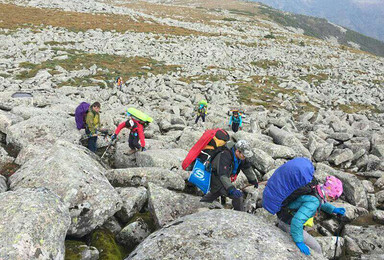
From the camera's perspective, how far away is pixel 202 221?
17.1 ft

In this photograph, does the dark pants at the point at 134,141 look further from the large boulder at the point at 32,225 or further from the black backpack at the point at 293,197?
the black backpack at the point at 293,197

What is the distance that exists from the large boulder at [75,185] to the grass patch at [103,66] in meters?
20.4

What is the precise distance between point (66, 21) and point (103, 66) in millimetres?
30131

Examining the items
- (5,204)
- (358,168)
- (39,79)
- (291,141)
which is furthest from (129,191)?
(39,79)

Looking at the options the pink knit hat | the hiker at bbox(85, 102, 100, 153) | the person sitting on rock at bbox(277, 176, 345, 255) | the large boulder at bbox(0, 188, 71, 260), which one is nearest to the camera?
the large boulder at bbox(0, 188, 71, 260)

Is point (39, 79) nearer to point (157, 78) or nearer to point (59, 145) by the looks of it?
point (157, 78)

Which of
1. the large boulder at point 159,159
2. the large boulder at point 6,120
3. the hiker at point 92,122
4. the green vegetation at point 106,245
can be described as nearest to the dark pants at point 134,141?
the large boulder at point 159,159

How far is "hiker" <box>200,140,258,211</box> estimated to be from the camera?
6090mm

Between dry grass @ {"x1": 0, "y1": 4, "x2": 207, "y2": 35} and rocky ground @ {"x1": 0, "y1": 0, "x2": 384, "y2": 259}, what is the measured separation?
24.0 feet

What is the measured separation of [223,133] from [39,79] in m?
24.0

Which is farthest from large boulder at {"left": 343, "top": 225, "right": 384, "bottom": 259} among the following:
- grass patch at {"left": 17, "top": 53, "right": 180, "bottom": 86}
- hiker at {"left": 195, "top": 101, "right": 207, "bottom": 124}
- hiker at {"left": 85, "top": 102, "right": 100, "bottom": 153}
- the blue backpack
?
grass patch at {"left": 17, "top": 53, "right": 180, "bottom": 86}

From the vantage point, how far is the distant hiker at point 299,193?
16.3 feet

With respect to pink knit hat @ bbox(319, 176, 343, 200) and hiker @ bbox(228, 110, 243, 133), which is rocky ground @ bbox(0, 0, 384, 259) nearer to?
hiker @ bbox(228, 110, 243, 133)

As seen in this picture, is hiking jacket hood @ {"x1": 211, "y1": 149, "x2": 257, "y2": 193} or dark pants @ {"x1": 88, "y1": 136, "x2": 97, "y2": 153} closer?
hiking jacket hood @ {"x1": 211, "y1": 149, "x2": 257, "y2": 193}
